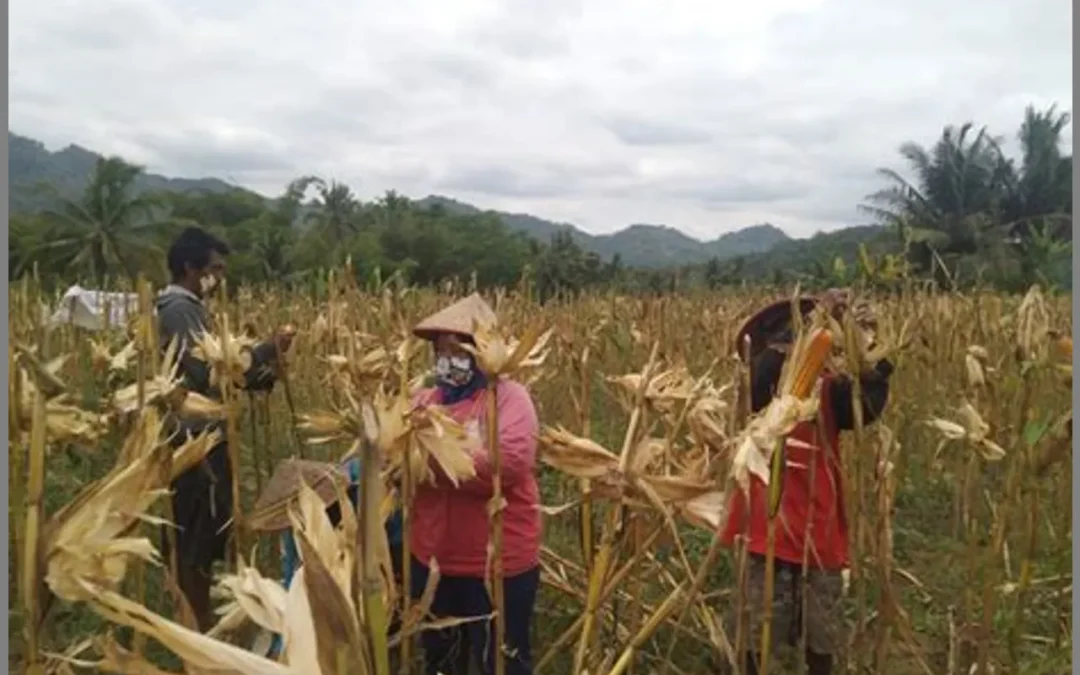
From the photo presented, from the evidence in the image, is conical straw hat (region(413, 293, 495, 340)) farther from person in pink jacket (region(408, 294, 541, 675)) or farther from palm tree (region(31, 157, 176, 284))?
palm tree (region(31, 157, 176, 284))

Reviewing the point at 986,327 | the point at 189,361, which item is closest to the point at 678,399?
the point at 189,361

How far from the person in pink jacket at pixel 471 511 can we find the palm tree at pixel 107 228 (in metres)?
30.0

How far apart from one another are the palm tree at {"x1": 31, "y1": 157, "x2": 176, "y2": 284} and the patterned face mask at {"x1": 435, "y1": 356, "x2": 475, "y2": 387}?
98.4ft

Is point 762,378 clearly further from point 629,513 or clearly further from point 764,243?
point 764,243

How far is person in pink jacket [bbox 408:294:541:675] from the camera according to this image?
242 cm

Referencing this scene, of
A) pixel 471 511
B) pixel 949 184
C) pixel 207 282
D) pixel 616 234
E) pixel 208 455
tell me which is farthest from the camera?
pixel 616 234

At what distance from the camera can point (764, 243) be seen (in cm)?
11612

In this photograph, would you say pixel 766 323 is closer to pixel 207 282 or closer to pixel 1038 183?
pixel 207 282

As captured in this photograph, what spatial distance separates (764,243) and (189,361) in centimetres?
11691

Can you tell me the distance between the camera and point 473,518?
2531 mm

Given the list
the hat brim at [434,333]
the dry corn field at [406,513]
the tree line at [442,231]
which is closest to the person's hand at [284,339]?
the dry corn field at [406,513]

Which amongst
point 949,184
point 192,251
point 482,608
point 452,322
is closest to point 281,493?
point 452,322

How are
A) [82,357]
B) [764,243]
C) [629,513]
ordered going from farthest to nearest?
1. [764,243]
2. [82,357]
3. [629,513]

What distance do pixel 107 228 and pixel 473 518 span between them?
3283 cm
